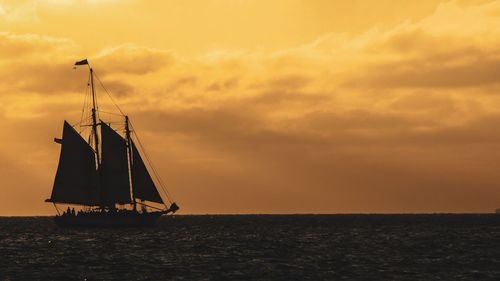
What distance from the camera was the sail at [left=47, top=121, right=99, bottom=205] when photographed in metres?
121

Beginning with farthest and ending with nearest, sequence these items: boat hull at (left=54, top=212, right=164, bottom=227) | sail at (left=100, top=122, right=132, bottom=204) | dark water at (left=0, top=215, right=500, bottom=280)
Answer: boat hull at (left=54, top=212, right=164, bottom=227) < sail at (left=100, top=122, right=132, bottom=204) < dark water at (left=0, top=215, right=500, bottom=280)

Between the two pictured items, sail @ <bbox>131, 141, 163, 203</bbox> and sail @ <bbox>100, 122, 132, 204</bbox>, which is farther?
sail @ <bbox>100, 122, 132, 204</bbox>

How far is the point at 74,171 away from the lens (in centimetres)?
12144

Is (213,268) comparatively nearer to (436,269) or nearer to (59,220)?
(436,269)

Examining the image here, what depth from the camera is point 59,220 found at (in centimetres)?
13550

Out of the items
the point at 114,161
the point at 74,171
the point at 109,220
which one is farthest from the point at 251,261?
the point at 109,220

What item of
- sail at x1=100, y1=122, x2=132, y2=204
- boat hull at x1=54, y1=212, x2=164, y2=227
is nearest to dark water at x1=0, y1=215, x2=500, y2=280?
sail at x1=100, y1=122, x2=132, y2=204

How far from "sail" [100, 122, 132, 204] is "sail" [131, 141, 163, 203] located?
7.08 feet

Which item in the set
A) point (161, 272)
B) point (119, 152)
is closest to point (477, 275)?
point (161, 272)

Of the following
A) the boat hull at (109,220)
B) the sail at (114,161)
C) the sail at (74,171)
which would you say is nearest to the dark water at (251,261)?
the sail at (74,171)

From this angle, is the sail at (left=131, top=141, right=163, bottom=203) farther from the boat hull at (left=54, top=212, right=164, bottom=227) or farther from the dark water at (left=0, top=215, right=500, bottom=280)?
the dark water at (left=0, top=215, right=500, bottom=280)

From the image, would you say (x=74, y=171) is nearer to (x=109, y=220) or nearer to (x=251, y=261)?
(x=109, y=220)

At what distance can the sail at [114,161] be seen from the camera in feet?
411

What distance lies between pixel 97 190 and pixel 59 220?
13899 mm
